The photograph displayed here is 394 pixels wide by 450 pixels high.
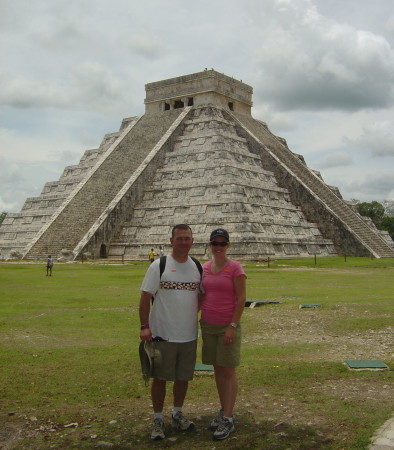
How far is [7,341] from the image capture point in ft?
31.3

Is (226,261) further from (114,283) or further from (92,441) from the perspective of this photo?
(114,283)

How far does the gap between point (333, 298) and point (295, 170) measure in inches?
1193

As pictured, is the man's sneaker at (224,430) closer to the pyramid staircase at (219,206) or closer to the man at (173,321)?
the man at (173,321)

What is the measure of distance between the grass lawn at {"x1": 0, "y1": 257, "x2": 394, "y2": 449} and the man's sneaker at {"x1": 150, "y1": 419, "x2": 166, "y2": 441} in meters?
0.08

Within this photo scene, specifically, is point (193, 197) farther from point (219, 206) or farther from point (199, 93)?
point (199, 93)

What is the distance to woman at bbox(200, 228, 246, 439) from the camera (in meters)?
5.84

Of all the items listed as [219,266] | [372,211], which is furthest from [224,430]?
[372,211]

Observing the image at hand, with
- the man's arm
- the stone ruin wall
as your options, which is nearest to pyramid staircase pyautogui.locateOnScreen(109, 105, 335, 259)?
the stone ruin wall

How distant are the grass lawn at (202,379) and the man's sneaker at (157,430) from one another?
8 cm

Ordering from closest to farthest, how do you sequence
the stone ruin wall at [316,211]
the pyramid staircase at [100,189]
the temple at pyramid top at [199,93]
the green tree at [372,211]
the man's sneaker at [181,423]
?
the man's sneaker at [181,423] → the pyramid staircase at [100,189] → the stone ruin wall at [316,211] → the temple at pyramid top at [199,93] → the green tree at [372,211]

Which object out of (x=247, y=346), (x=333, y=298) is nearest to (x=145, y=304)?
(x=247, y=346)

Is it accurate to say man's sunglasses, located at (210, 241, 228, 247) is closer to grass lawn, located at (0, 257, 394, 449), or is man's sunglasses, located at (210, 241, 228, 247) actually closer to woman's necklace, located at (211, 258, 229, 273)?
woman's necklace, located at (211, 258, 229, 273)

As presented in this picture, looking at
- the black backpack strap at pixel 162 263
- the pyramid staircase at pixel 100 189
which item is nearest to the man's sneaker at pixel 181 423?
the black backpack strap at pixel 162 263

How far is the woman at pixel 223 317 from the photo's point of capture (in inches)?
230
